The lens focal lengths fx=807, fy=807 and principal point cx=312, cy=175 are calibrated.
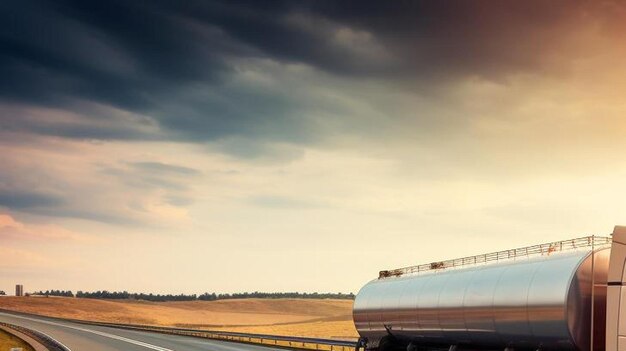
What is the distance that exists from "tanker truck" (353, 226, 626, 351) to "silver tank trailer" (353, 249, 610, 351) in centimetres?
2

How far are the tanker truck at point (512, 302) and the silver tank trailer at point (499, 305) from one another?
21mm

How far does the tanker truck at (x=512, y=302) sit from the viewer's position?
16.2 meters

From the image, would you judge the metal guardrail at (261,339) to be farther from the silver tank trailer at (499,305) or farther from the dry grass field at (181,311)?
the dry grass field at (181,311)

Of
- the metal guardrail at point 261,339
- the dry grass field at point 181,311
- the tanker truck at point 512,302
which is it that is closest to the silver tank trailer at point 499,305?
the tanker truck at point 512,302

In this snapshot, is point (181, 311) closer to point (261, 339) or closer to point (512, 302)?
point (261, 339)

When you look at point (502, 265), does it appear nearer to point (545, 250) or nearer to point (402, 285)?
point (545, 250)

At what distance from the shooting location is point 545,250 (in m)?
19.8

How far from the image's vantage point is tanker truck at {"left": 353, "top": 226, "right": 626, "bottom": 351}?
16.2 m

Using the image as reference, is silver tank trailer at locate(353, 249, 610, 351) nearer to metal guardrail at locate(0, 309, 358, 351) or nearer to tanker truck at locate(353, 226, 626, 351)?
tanker truck at locate(353, 226, 626, 351)

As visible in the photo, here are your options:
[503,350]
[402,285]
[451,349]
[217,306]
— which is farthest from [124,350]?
[217,306]

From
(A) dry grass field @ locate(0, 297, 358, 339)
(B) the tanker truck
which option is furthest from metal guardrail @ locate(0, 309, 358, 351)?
(A) dry grass field @ locate(0, 297, 358, 339)

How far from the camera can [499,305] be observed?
20.1 m

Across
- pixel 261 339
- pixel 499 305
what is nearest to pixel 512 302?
pixel 499 305

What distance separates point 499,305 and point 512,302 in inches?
28.7
